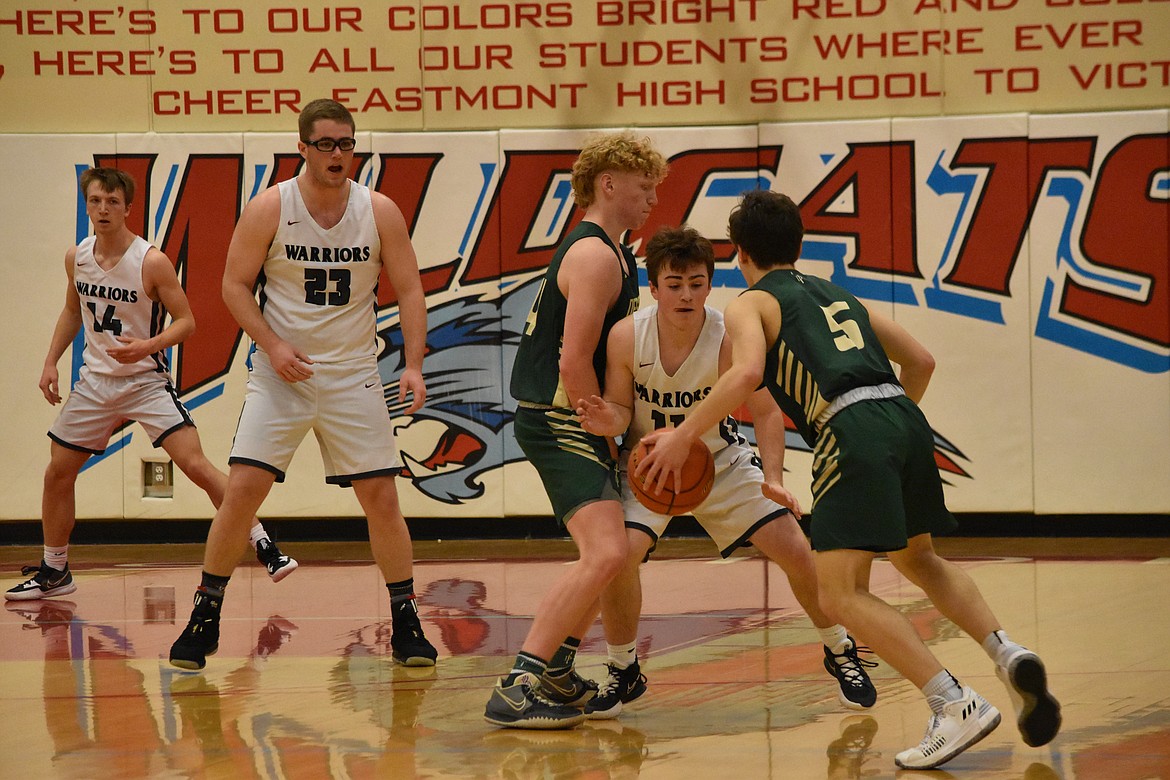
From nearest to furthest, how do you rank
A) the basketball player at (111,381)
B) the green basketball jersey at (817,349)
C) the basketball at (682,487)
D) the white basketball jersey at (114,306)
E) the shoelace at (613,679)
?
1. the green basketball jersey at (817,349)
2. the basketball at (682,487)
3. the shoelace at (613,679)
4. the basketball player at (111,381)
5. the white basketball jersey at (114,306)

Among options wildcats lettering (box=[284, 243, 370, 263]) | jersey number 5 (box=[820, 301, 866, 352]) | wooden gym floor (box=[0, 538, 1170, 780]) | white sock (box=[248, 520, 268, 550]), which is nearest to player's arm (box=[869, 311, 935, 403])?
jersey number 5 (box=[820, 301, 866, 352])

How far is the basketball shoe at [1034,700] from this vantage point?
3830 millimetres

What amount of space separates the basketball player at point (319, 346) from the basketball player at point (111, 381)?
1642 mm

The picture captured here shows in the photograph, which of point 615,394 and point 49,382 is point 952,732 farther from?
point 49,382

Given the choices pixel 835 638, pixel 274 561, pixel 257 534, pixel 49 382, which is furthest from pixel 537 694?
pixel 49 382

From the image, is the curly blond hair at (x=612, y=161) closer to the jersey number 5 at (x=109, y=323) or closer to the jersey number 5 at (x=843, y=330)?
the jersey number 5 at (x=843, y=330)

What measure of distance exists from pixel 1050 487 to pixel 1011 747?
5.19 metres

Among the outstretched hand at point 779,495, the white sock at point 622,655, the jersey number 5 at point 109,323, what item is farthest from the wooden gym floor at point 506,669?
the jersey number 5 at point 109,323

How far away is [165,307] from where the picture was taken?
7125mm

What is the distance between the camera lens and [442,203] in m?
9.21

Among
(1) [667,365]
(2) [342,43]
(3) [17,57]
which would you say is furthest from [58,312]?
(1) [667,365]

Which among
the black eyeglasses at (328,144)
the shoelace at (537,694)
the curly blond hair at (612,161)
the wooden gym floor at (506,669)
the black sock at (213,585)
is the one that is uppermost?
the black eyeglasses at (328,144)

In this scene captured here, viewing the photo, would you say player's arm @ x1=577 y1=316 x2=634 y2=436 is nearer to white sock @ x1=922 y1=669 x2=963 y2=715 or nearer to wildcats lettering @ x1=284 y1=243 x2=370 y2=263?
white sock @ x1=922 y1=669 x2=963 y2=715

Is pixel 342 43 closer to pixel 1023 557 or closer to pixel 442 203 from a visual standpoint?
pixel 442 203
